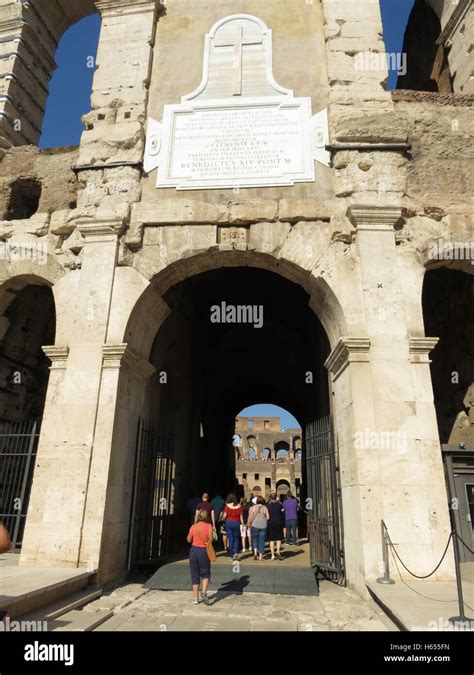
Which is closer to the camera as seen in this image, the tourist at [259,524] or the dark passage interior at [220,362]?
the tourist at [259,524]

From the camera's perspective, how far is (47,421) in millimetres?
6254

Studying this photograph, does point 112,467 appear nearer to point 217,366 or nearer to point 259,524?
point 259,524

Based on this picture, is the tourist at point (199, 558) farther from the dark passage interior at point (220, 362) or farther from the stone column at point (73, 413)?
the dark passage interior at point (220, 362)

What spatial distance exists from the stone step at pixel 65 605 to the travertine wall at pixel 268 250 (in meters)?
0.43

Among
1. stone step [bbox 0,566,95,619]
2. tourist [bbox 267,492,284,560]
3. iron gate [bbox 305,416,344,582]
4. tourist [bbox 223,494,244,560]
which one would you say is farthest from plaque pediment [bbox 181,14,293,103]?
tourist [bbox 267,492,284,560]

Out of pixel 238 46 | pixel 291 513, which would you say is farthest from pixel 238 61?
pixel 291 513

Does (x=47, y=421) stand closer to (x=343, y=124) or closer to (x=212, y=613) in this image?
(x=212, y=613)

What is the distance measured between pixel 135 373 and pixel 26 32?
8.02m

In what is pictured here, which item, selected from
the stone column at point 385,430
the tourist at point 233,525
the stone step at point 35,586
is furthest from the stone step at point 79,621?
the tourist at point 233,525

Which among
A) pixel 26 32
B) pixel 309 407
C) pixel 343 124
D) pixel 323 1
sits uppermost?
pixel 26 32

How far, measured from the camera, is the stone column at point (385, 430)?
5.29m

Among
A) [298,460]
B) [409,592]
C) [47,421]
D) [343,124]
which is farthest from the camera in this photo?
[298,460]

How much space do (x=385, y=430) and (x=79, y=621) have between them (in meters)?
3.78
